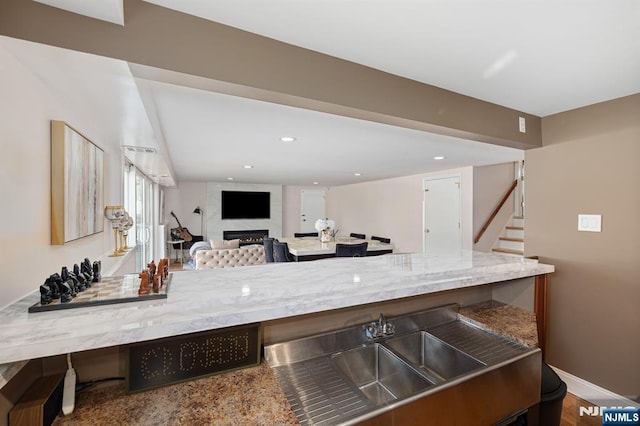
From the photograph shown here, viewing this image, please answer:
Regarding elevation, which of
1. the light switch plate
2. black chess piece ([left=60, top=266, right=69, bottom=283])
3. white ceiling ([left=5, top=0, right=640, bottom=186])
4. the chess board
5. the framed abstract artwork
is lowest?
the chess board

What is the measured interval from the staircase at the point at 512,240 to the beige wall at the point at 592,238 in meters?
2.72

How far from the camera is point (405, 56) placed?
4.65 feet

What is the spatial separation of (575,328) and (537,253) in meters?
0.61

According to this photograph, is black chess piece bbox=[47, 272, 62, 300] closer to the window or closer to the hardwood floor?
the hardwood floor

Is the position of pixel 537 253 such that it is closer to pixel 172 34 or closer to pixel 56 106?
pixel 172 34

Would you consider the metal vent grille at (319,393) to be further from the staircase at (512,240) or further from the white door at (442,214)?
the staircase at (512,240)

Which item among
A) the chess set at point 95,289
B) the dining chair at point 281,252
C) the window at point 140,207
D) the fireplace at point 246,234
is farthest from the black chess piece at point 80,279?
the fireplace at point 246,234

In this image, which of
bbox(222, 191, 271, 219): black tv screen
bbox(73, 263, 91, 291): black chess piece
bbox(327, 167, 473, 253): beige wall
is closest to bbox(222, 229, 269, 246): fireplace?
bbox(222, 191, 271, 219): black tv screen

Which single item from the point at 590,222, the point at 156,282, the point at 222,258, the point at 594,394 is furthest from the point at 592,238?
the point at 222,258

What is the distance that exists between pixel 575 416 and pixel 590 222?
1373 millimetres

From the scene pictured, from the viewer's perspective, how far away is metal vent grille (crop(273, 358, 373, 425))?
96 cm

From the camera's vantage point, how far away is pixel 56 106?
1531mm

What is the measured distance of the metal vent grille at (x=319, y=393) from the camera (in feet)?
3.14

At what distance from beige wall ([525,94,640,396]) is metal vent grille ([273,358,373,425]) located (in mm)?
2144
